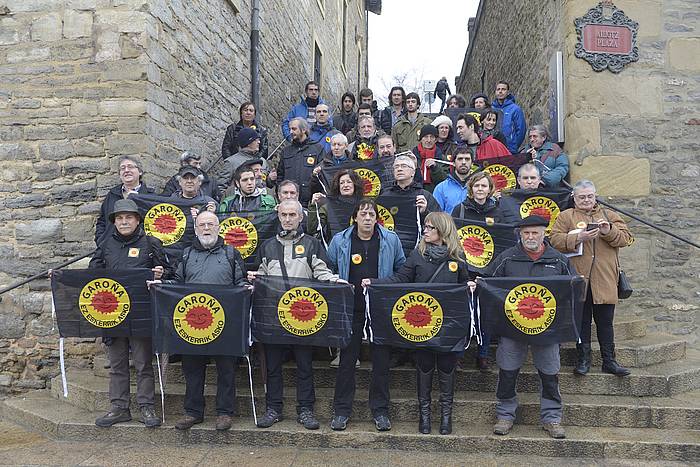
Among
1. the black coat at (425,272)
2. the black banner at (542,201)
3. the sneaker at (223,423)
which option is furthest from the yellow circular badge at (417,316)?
the black banner at (542,201)

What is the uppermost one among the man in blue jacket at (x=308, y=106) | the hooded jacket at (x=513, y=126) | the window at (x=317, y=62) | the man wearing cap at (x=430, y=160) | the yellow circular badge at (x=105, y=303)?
the window at (x=317, y=62)

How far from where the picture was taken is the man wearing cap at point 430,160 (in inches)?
258

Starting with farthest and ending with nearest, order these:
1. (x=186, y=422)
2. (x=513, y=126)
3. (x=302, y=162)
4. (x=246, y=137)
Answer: (x=513, y=126), (x=246, y=137), (x=302, y=162), (x=186, y=422)

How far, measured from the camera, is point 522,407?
4.88m

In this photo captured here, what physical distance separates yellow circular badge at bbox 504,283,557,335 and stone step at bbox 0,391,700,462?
827 millimetres

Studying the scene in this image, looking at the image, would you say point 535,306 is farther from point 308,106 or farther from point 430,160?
point 308,106

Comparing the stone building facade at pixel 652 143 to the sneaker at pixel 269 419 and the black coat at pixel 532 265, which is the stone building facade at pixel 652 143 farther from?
the sneaker at pixel 269 419

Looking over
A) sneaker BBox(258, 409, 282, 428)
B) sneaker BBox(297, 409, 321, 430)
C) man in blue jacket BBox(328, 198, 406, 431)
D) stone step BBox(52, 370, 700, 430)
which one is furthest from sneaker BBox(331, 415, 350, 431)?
sneaker BBox(258, 409, 282, 428)

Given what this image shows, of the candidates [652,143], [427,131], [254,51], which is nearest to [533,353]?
[427,131]

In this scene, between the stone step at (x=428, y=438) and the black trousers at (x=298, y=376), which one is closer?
the stone step at (x=428, y=438)

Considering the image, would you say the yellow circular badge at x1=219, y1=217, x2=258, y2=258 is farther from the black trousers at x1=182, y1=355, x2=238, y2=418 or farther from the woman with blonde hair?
the woman with blonde hair

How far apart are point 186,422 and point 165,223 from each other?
1.92 meters

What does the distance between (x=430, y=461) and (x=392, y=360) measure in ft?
3.76

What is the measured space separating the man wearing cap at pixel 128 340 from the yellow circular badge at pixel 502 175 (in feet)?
11.8
